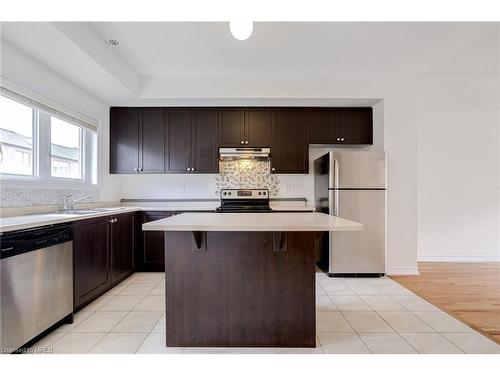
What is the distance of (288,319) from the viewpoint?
76.5 inches

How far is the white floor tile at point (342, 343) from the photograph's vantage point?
1.90m

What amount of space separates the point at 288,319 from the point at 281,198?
2544mm

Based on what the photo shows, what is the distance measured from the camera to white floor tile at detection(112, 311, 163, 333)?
7.29 feet

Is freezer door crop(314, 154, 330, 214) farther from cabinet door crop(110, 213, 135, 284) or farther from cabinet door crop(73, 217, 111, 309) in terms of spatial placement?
cabinet door crop(73, 217, 111, 309)

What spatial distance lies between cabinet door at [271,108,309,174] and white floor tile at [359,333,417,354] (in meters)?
2.38

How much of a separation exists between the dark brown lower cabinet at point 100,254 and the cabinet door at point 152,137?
89cm

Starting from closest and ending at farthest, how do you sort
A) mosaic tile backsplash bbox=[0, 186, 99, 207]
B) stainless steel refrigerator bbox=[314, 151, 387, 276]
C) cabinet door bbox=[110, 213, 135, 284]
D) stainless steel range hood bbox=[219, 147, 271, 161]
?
mosaic tile backsplash bbox=[0, 186, 99, 207], cabinet door bbox=[110, 213, 135, 284], stainless steel refrigerator bbox=[314, 151, 387, 276], stainless steel range hood bbox=[219, 147, 271, 161]

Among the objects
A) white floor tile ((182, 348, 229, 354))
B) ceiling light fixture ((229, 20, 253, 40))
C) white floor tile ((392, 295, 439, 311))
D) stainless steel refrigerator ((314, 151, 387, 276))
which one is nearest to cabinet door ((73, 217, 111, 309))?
white floor tile ((182, 348, 229, 354))

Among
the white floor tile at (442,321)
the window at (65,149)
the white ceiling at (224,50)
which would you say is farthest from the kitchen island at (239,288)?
the window at (65,149)

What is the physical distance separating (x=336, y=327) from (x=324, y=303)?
1.63 feet

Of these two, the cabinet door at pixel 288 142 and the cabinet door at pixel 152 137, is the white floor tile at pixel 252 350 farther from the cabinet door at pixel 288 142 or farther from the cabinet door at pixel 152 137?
the cabinet door at pixel 152 137
